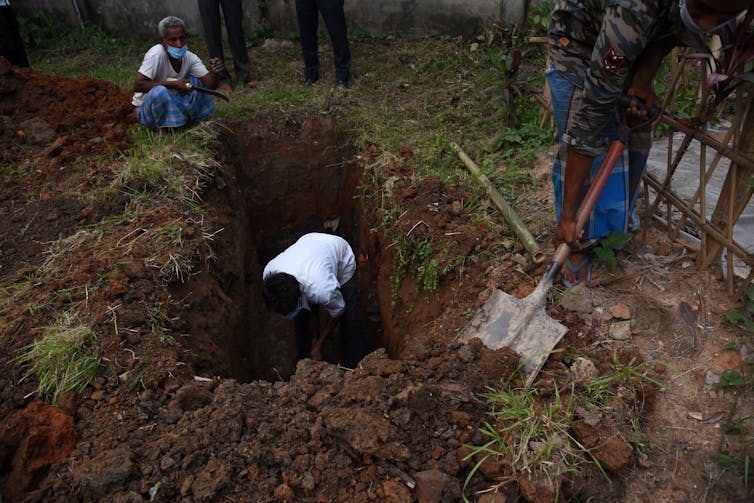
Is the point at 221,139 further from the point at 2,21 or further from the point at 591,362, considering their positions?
the point at 591,362

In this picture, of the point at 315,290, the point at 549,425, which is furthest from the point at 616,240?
the point at 315,290

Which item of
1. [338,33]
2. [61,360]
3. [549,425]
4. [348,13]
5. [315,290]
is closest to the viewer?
[549,425]

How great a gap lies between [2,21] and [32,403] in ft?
15.1

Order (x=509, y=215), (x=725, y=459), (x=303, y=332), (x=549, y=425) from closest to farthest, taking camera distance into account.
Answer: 1. (x=725, y=459)
2. (x=549, y=425)
3. (x=509, y=215)
4. (x=303, y=332)

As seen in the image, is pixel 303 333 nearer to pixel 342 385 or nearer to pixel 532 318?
pixel 342 385

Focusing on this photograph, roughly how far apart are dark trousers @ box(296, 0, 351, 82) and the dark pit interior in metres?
0.84

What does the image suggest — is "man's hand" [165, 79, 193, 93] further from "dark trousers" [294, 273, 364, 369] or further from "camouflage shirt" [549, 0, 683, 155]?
"camouflage shirt" [549, 0, 683, 155]

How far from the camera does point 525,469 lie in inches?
76.8

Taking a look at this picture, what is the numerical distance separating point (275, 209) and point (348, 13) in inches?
109

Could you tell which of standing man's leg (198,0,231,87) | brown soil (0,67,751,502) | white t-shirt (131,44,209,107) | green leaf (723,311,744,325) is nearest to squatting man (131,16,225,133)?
white t-shirt (131,44,209,107)

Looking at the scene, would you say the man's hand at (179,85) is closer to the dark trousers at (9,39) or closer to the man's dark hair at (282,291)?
the man's dark hair at (282,291)

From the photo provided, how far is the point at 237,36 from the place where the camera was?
209 inches

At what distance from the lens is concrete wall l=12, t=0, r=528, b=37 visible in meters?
5.76

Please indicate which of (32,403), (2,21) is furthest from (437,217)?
(2,21)
